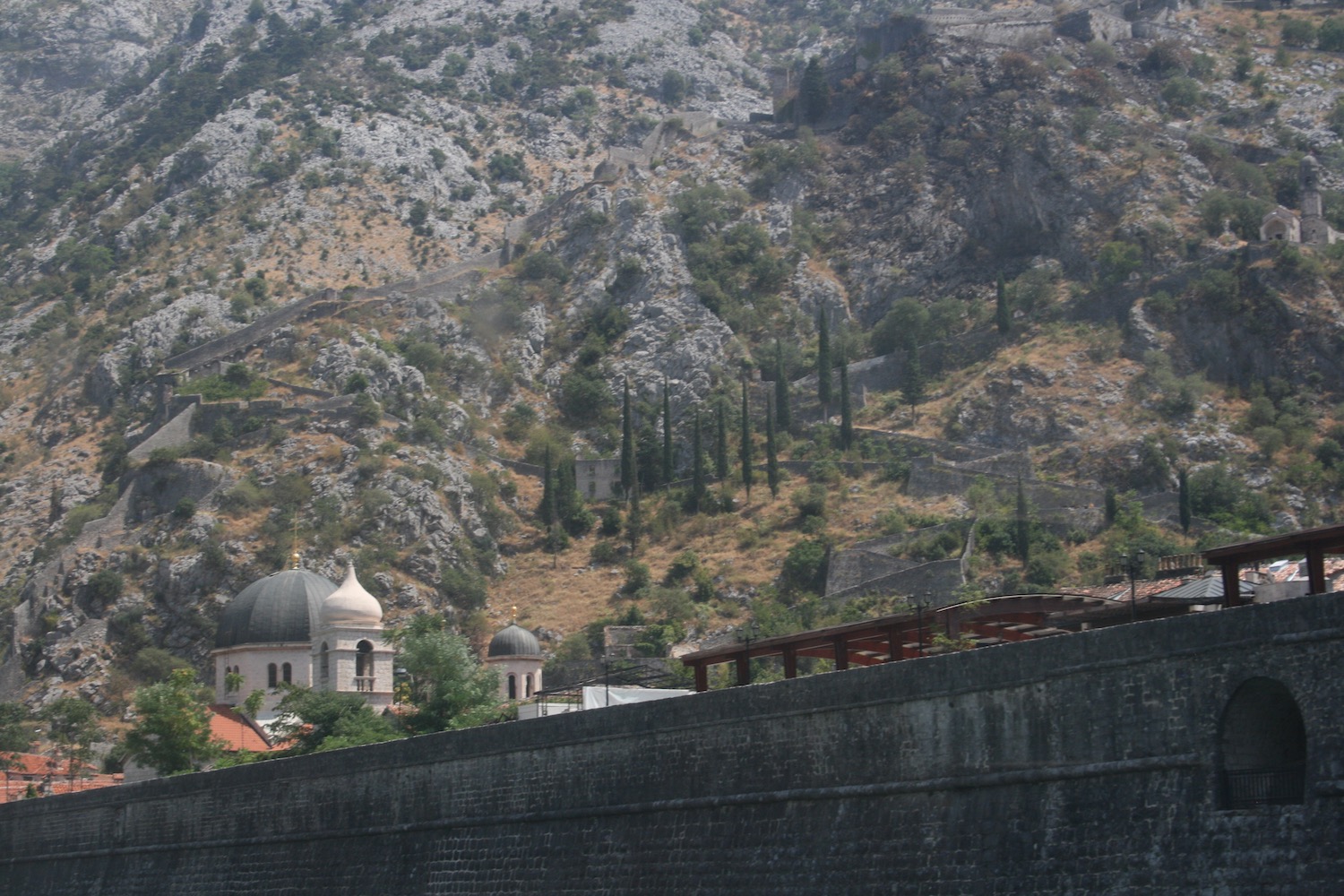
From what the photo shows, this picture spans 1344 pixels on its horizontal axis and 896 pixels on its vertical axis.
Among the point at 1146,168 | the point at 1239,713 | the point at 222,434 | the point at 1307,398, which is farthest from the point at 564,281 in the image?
the point at 1239,713

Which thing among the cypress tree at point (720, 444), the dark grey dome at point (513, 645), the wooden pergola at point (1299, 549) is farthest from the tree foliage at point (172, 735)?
the cypress tree at point (720, 444)

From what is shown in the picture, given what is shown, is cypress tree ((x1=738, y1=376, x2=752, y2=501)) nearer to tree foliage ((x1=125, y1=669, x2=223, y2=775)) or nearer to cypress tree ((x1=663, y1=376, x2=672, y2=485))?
cypress tree ((x1=663, y1=376, x2=672, y2=485))

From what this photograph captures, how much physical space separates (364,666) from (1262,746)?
40.1 meters

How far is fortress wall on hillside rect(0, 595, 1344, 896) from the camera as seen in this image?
1847 centimetres

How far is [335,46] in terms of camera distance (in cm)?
13312

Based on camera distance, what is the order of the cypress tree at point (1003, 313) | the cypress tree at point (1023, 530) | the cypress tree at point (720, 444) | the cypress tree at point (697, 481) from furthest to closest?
the cypress tree at point (1003, 313)
the cypress tree at point (720, 444)
the cypress tree at point (697, 481)
the cypress tree at point (1023, 530)

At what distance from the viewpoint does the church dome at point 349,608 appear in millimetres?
55625

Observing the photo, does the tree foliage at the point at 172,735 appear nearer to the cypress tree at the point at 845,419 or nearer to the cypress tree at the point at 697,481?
the cypress tree at the point at 697,481

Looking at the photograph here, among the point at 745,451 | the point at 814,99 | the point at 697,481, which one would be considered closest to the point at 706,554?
the point at 697,481

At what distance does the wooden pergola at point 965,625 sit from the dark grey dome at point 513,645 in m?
31.7

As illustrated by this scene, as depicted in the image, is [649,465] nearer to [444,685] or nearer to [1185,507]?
[1185,507]

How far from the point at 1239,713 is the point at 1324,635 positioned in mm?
1337

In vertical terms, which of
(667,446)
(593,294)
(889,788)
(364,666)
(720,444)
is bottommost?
(889,788)

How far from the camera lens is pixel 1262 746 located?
18.9 metres
